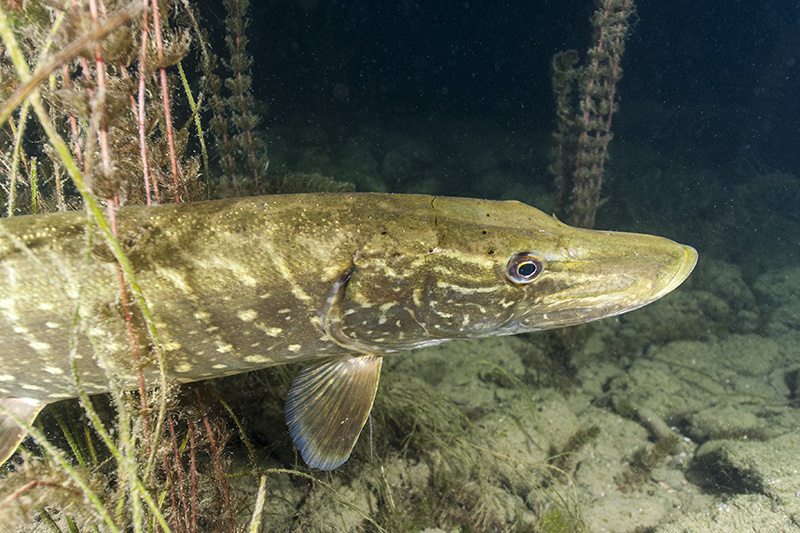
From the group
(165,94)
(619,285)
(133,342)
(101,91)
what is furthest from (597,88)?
(133,342)

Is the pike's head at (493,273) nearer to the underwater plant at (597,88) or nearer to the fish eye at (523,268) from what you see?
the fish eye at (523,268)

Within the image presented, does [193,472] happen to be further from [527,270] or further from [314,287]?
[527,270]

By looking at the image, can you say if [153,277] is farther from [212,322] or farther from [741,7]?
[741,7]

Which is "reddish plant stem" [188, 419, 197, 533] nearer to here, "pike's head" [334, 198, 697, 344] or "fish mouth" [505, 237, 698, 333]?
"pike's head" [334, 198, 697, 344]

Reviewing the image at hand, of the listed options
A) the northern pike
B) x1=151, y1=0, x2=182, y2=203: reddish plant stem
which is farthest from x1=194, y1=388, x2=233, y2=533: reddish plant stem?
x1=151, y1=0, x2=182, y2=203: reddish plant stem

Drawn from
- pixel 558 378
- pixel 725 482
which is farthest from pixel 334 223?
pixel 558 378

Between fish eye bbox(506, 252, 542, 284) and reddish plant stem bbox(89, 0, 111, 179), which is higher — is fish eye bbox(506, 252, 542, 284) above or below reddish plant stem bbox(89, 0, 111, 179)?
below
